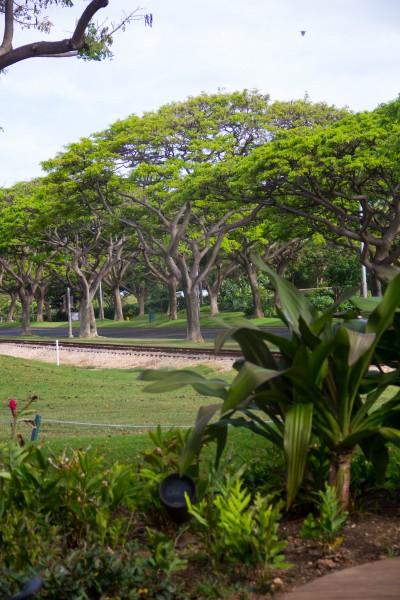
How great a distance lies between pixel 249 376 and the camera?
4.95 metres

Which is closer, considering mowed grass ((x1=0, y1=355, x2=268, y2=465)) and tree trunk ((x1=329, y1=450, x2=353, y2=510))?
tree trunk ((x1=329, y1=450, x2=353, y2=510))

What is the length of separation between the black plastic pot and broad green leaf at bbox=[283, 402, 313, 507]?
2.19ft

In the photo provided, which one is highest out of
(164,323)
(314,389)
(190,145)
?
(190,145)

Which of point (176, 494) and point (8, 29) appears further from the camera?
point (8, 29)

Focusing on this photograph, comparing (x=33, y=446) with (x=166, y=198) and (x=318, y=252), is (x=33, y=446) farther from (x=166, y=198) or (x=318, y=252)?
(x=318, y=252)

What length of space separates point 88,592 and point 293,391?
188 cm

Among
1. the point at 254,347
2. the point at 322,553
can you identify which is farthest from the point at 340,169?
the point at 322,553

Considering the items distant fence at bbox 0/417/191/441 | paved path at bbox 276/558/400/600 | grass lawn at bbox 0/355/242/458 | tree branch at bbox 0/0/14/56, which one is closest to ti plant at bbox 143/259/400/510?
paved path at bbox 276/558/400/600

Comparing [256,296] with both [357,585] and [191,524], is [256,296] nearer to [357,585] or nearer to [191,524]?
[191,524]

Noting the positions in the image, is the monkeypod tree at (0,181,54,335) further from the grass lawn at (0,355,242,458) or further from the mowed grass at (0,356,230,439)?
the grass lawn at (0,355,242,458)

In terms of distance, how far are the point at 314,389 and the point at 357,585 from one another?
1279mm

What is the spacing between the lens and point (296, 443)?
203 inches

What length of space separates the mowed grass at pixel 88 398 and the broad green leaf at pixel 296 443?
754 cm

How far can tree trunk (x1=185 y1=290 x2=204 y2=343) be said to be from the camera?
43188 millimetres
